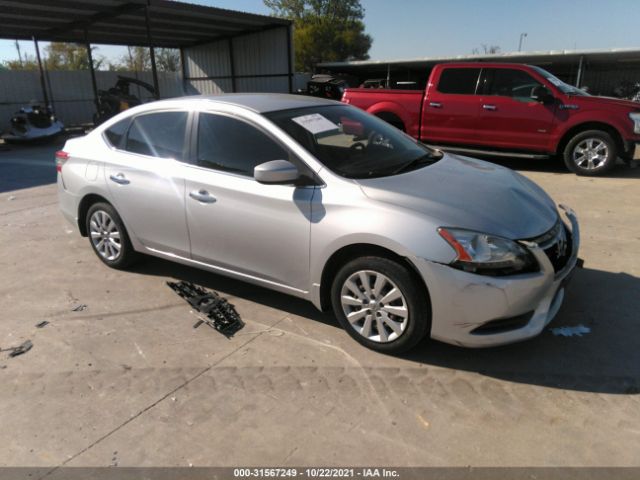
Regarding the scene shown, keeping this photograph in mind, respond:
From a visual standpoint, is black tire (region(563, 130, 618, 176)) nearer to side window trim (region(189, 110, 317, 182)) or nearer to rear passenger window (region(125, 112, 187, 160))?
side window trim (region(189, 110, 317, 182))

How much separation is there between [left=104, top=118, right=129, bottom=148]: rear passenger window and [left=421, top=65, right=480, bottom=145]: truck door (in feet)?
20.8

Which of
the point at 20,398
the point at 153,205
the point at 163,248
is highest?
the point at 153,205

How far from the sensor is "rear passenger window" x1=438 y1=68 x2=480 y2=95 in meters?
8.86

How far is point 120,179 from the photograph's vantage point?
422 centimetres

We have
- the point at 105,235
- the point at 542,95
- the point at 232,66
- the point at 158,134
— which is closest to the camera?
the point at 158,134

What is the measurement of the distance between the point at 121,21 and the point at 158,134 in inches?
612

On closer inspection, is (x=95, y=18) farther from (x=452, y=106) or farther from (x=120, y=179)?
(x=120, y=179)

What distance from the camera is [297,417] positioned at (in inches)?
103

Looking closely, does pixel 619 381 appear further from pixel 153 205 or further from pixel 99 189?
pixel 99 189

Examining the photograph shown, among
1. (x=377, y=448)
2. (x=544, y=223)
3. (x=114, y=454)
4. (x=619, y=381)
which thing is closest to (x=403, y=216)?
(x=544, y=223)

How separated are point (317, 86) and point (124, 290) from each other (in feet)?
61.0

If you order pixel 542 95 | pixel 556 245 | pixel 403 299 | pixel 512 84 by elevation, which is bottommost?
pixel 403 299

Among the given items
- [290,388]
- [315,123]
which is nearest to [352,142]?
[315,123]

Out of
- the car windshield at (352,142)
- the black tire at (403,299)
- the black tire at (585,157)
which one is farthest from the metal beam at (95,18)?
the black tire at (403,299)
